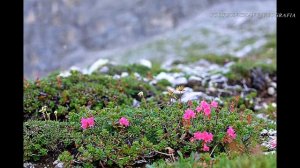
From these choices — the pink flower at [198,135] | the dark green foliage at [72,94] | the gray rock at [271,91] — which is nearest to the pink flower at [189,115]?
the pink flower at [198,135]

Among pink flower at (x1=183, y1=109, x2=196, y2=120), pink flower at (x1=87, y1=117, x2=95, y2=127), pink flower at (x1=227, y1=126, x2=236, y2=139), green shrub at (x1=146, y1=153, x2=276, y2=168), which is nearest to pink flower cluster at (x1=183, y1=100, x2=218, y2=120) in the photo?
pink flower at (x1=183, y1=109, x2=196, y2=120)

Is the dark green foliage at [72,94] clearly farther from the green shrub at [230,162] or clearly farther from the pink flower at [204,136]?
the green shrub at [230,162]

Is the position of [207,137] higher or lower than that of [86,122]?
lower

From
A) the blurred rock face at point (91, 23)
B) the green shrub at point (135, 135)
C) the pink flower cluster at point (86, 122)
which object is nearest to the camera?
the green shrub at point (135, 135)

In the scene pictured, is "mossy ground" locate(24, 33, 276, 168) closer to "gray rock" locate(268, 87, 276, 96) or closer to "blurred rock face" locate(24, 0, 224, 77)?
"gray rock" locate(268, 87, 276, 96)

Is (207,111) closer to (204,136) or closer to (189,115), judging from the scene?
(189,115)

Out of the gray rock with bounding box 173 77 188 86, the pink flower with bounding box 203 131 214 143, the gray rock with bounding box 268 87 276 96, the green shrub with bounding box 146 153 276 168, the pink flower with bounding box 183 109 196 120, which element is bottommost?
the green shrub with bounding box 146 153 276 168

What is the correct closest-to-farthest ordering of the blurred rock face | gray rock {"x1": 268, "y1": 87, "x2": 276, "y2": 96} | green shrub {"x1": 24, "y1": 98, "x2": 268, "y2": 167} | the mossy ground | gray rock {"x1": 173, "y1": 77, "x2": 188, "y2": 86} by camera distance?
the mossy ground
green shrub {"x1": 24, "y1": 98, "x2": 268, "y2": 167}
gray rock {"x1": 173, "y1": 77, "x2": 188, "y2": 86}
gray rock {"x1": 268, "y1": 87, "x2": 276, "y2": 96}
the blurred rock face

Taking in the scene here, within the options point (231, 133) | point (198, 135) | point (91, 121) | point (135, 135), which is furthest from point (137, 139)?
point (231, 133)
